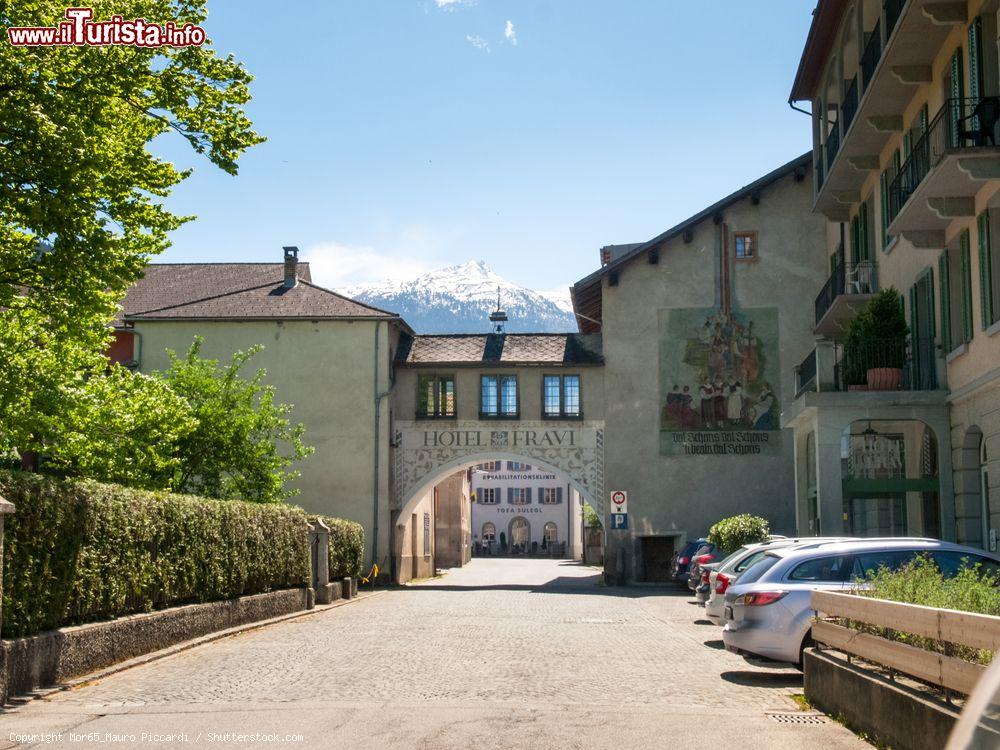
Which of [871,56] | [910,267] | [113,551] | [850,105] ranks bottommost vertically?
[113,551]

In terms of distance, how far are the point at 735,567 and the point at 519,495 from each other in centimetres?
9637

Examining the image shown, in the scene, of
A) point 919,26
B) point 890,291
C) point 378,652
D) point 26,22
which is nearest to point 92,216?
point 26,22

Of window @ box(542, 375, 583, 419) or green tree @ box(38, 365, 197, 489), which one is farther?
window @ box(542, 375, 583, 419)

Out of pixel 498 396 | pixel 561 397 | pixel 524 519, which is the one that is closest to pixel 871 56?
pixel 561 397

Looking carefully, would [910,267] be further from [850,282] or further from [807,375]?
[807,375]

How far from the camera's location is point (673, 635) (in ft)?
65.8

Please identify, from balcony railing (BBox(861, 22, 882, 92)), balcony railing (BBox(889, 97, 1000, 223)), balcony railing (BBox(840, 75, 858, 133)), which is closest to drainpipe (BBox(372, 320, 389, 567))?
balcony railing (BBox(840, 75, 858, 133))

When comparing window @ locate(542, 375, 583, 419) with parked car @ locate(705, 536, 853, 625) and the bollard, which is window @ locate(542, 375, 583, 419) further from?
parked car @ locate(705, 536, 853, 625)

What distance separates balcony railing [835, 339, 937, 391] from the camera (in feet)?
76.1

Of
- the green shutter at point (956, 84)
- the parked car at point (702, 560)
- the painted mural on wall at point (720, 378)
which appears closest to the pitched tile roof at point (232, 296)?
the painted mural on wall at point (720, 378)

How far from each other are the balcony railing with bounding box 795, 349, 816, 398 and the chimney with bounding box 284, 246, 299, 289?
2289 centimetres

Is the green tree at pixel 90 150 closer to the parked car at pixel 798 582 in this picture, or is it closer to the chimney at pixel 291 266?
the parked car at pixel 798 582

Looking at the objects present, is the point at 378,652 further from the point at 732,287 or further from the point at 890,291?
the point at 732,287

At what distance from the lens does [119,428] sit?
23562mm
